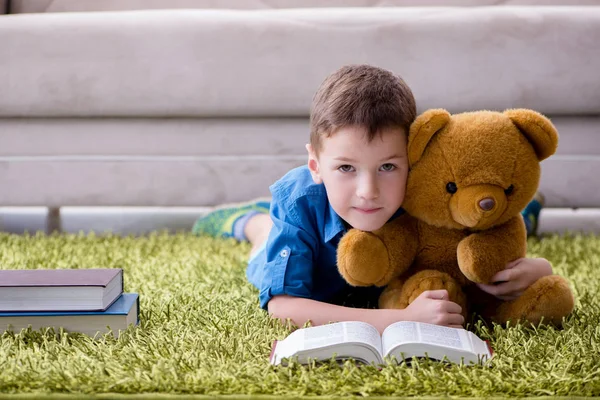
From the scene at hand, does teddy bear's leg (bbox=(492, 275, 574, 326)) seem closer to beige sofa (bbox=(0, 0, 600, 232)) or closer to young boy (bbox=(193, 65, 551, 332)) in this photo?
young boy (bbox=(193, 65, 551, 332))

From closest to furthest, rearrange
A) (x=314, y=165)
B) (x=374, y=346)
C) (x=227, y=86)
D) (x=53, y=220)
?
(x=374, y=346) < (x=314, y=165) < (x=227, y=86) < (x=53, y=220)

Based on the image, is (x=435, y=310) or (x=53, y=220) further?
(x=53, y=220)

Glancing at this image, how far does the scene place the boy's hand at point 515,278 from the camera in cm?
99

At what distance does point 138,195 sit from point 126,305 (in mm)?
852

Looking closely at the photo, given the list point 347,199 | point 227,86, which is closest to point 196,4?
point 227,86

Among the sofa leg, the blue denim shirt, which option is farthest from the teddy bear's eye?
the sofa leg

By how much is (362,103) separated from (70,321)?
51 centimetres

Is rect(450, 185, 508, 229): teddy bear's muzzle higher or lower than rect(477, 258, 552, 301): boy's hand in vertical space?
higher

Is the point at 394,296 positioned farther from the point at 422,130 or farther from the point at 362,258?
the point at 422,130

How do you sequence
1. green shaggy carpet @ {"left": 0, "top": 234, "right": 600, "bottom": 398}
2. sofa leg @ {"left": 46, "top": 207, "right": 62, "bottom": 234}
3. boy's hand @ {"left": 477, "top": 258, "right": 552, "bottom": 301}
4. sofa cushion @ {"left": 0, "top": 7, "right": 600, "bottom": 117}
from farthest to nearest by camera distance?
sofa leg @ {"left": 46, "top": 207, "right": 62, "bottom": 234} < sofa cushion @ {"left": 0, "top": 7, "right": 600, "bottom": 117} < boy's hand @ {"left": 477, "top": 258, "right": 552, "bottom": 301} < green shaggy carpet @ {"left": 0, "top": 234, "right": 600, "bottom": 398}

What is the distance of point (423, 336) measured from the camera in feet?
2.82

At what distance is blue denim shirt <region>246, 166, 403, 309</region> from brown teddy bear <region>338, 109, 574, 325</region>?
0.08 m

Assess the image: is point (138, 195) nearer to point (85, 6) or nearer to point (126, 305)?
point (85, 6)

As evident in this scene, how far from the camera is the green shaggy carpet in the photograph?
30.1 inches
